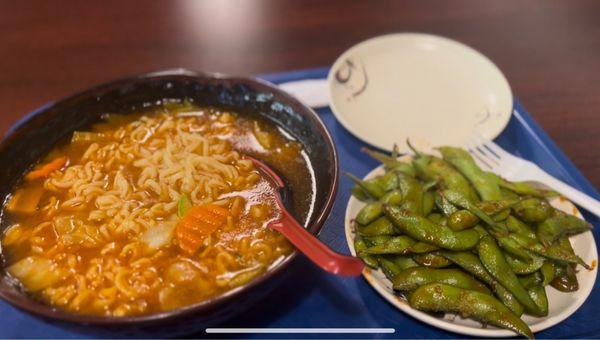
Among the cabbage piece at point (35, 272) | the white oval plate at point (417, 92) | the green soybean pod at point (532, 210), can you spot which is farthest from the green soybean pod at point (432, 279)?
the cabbage piece at point (35, 272)

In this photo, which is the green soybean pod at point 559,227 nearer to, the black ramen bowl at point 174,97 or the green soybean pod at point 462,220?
the green soybean pod at point 462,220

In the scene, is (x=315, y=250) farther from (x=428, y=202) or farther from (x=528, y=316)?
(x=528, y=316)

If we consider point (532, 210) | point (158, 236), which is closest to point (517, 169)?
point (532, 210)

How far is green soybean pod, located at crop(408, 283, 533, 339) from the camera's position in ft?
5.38

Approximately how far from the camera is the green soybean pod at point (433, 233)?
1.79 m

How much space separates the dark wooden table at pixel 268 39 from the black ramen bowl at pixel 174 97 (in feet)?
3.04

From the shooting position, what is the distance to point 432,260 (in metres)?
1.82

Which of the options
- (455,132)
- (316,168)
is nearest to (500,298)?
(316,168)

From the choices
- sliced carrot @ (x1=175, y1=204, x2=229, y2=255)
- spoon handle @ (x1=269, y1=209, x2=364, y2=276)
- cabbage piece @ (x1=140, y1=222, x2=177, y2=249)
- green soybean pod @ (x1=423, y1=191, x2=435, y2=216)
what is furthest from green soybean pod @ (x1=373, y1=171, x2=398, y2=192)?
cabbage piece @ (x1=140, y1=222, x2=177, y2=249)

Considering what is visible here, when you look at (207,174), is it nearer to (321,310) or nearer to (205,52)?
(321,310)

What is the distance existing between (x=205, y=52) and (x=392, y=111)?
1443 millimetres

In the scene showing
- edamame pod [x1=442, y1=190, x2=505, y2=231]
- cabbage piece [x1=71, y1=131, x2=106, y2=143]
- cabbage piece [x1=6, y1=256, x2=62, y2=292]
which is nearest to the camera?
cabbage piece [x1=6, y1=256, x2=62, y2=292]

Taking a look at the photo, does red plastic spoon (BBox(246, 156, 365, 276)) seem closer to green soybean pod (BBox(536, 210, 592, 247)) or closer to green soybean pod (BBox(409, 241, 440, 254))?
green soybean pod (BBox(409, 241, 440, 254))

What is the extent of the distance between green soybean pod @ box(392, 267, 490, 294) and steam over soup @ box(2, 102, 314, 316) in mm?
424
